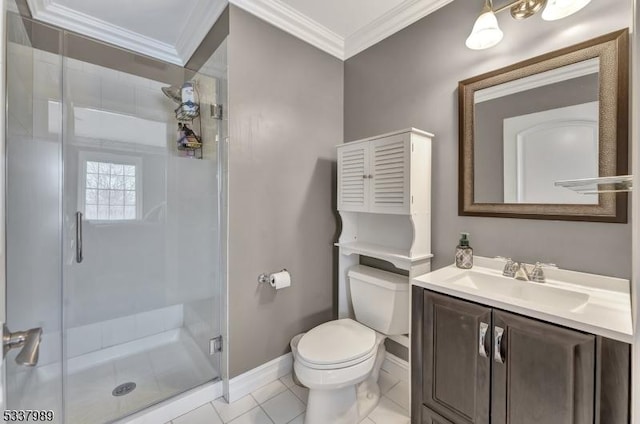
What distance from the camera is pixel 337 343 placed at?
149 cm

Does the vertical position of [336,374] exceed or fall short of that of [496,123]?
it falls short

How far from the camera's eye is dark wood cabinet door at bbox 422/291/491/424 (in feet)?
3.49

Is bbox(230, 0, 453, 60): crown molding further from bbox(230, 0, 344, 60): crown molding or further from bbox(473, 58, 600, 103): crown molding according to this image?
bbox(473, 58, 600, 103): crown molding

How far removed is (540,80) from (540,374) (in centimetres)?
128

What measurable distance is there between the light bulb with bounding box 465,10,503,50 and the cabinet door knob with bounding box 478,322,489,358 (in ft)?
4.24

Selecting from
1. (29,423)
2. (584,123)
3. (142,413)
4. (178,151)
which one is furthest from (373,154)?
(29,423)

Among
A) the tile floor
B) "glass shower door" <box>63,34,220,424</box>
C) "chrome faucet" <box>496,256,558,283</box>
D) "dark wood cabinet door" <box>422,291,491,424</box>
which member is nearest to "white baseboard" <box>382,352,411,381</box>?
the tile floor

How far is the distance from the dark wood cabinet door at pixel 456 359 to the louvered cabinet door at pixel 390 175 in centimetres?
56

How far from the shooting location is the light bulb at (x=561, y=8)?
3.49 feet

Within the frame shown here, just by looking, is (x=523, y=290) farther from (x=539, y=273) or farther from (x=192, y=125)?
(x=192, y=125)

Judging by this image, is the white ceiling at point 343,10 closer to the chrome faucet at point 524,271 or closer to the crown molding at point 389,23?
the crown molding at point 389,23

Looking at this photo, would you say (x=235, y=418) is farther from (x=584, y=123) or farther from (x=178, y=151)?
(x=584, y=123)

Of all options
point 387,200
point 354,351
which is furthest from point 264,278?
point 387,200

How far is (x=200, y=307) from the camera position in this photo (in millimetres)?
1995
